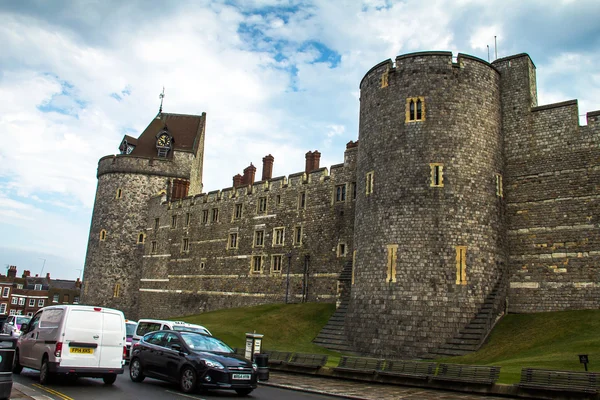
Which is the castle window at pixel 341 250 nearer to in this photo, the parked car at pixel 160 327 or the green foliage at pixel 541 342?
the green foliage at pixel 541 342

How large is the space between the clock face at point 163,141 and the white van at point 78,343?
42659mm

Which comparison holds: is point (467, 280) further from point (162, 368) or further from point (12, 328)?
point (12, 328)

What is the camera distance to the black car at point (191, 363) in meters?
13.1

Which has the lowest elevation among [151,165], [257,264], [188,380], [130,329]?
[188,380]

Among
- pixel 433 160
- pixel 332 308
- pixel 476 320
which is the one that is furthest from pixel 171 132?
pixel 476 320

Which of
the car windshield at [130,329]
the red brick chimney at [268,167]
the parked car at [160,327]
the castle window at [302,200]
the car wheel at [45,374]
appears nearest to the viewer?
the car wheel at [45,374]

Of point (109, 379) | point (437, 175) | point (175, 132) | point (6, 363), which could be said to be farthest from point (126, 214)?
point (6, 363)

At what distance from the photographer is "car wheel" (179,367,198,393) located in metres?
13.1

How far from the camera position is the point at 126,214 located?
174 ft

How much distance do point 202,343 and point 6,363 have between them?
6065 mm

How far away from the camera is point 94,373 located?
44.1 ft

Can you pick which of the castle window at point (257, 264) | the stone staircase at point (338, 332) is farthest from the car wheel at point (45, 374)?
the castle window at point (257, 264)

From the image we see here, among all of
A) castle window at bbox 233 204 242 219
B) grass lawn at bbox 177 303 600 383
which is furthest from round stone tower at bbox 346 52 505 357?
castle window at bbox 233 204 242 219

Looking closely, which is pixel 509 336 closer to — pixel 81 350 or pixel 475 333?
pixel 475 333
